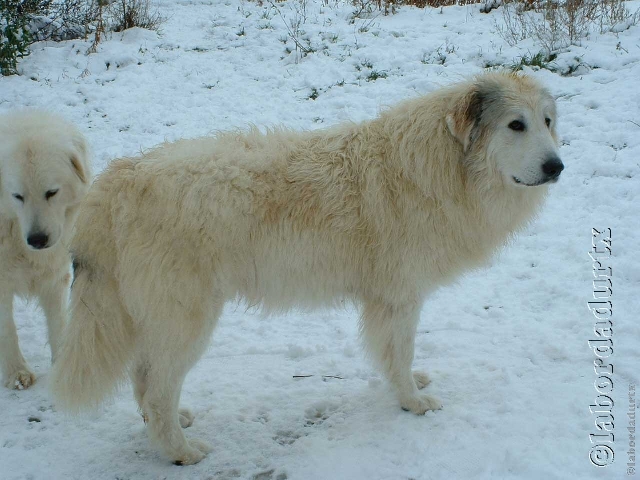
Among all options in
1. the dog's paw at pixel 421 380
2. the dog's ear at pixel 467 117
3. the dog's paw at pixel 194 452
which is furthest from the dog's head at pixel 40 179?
the dog's paw at pixel 421 380

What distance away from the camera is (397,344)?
338 centimetres

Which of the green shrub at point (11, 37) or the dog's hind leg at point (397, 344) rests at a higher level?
the green shrub at point (11, 37)

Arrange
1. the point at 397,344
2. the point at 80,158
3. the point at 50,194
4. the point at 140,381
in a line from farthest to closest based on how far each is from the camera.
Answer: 1. the point at 80,158
2. the point at 50,194
3. the point at 397,344
4. the point at 140,381

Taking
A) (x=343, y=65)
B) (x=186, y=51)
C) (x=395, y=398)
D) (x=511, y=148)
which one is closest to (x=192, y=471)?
(x=395, y=398)

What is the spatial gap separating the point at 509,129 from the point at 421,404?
67.4 inches

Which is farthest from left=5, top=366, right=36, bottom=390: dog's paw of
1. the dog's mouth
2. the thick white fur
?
the dog's mouth

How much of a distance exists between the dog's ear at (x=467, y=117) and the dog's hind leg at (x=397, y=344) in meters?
1.04

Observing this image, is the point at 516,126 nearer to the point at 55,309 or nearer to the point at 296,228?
the point at 296,228

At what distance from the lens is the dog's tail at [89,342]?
2938 millimetres

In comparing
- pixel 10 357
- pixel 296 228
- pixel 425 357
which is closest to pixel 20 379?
pixel 10 357

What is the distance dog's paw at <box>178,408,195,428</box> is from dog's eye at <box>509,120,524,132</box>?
2.59 m

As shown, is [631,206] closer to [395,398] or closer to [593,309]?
[593,309]

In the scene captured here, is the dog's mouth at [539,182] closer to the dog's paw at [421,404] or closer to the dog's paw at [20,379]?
the dog's paw at [421,404]

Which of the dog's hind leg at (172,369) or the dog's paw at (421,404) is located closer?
the dog's hind leg at (172,369)
